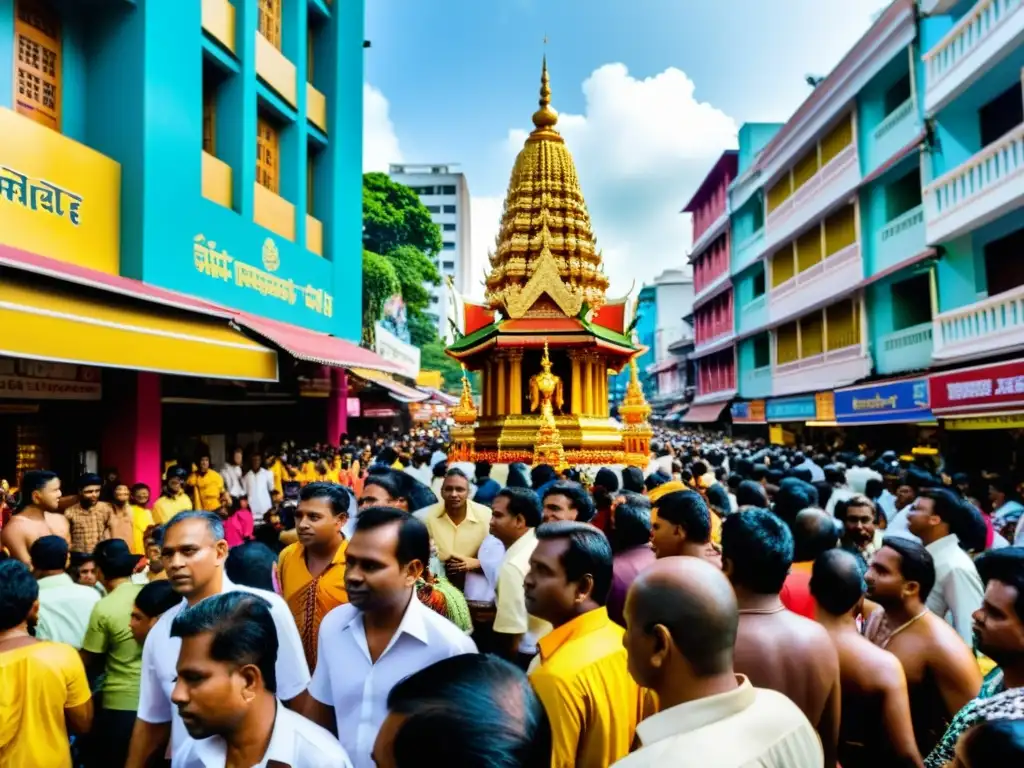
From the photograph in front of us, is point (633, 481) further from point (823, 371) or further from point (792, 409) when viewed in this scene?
point (792, 409)

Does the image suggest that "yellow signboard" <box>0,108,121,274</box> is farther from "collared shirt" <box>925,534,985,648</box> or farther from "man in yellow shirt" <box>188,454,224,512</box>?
→ "collared shirt" <box>925,534,985,648</box>

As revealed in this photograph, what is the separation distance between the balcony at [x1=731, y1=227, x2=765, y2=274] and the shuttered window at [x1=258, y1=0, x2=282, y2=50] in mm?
16239

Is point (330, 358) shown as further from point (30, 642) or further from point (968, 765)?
point (968, 765)

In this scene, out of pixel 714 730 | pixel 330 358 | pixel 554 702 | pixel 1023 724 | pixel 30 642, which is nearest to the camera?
pixel 1023 724

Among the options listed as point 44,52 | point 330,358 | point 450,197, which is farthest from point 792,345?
point 450,197

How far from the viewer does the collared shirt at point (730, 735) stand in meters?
1.68

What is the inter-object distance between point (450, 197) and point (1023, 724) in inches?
3436

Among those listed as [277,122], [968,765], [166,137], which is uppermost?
[277,122]

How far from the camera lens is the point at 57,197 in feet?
29.5

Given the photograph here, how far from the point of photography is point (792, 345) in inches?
885

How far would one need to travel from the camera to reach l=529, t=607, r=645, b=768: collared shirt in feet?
7.36

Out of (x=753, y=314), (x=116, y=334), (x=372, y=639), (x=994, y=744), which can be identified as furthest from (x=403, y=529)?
(x=753, y=314)

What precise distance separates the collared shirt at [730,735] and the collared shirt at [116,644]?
2.76 metres

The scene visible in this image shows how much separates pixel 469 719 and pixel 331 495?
2367 millimetres
